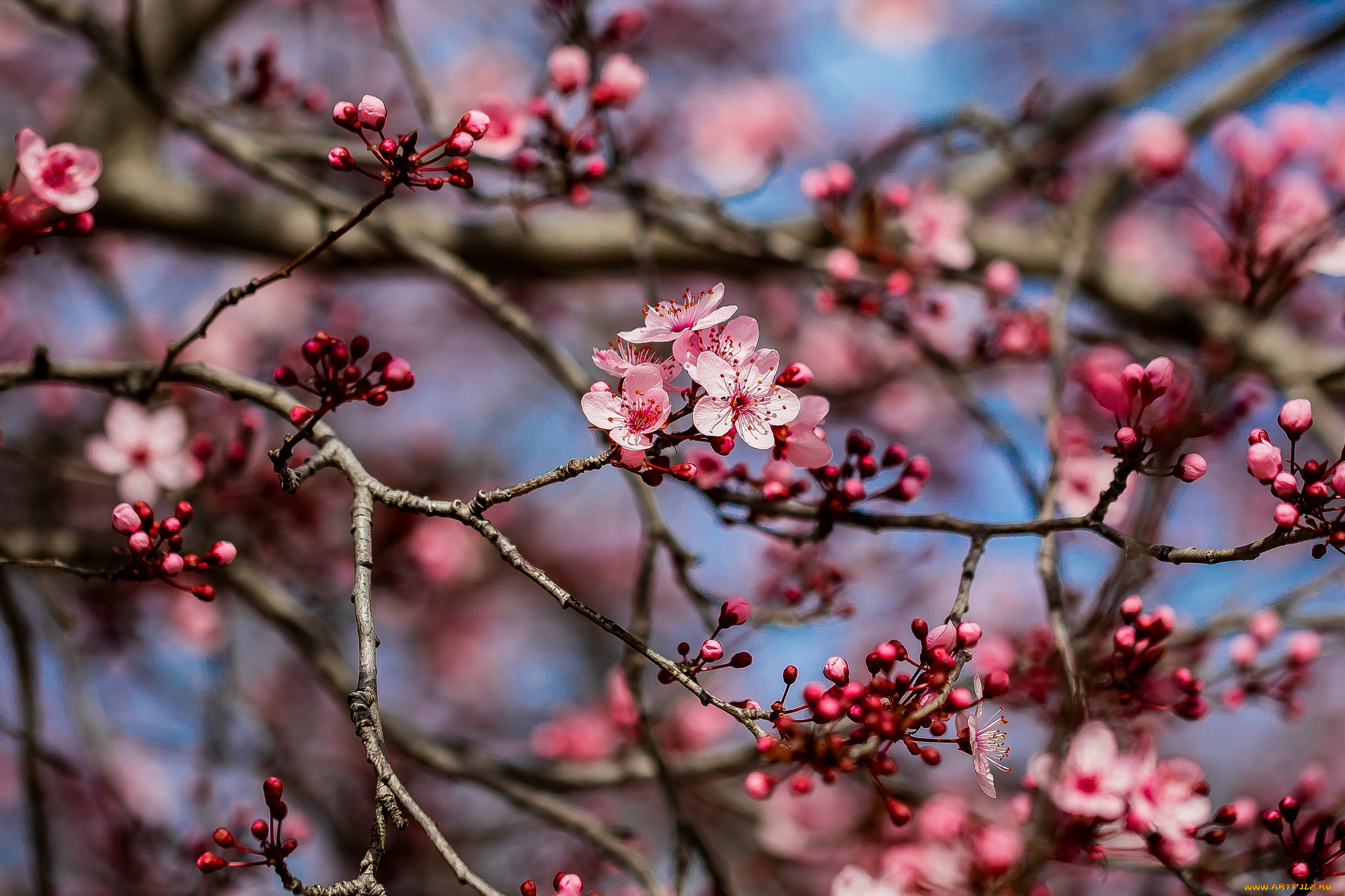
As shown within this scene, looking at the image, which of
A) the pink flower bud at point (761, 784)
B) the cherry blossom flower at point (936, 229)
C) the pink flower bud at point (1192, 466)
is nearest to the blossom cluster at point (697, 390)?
the pink flower bud at point (761, 784)

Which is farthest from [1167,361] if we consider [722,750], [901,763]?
[901,763]

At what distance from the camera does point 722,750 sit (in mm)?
2723

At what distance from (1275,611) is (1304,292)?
12.9 ft

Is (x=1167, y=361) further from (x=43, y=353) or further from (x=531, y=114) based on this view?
(x=43, y=353)

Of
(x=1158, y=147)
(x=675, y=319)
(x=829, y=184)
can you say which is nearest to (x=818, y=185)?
(x=829, y=184)

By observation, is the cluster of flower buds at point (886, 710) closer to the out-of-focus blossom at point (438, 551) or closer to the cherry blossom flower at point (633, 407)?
the cherry blossom flower at point (633, 407)

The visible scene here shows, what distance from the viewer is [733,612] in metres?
1.66

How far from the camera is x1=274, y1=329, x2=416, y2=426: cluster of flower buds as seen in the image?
5.01 feet

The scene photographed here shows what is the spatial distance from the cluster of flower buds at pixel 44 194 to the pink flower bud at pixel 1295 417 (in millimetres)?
2264

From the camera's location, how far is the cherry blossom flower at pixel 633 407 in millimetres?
1513

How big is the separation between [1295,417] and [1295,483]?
117 mm

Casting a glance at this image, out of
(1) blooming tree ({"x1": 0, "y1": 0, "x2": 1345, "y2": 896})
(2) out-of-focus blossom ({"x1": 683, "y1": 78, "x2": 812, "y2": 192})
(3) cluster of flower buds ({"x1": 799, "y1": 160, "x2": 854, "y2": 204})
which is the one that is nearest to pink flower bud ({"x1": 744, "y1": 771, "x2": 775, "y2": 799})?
(1) blooming tree ({"x1": 0, "y1": 0, "x2": 1345, "y2": 896})

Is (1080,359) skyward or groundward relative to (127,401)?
skyward

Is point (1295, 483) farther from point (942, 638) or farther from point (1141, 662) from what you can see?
point (942, 638)
